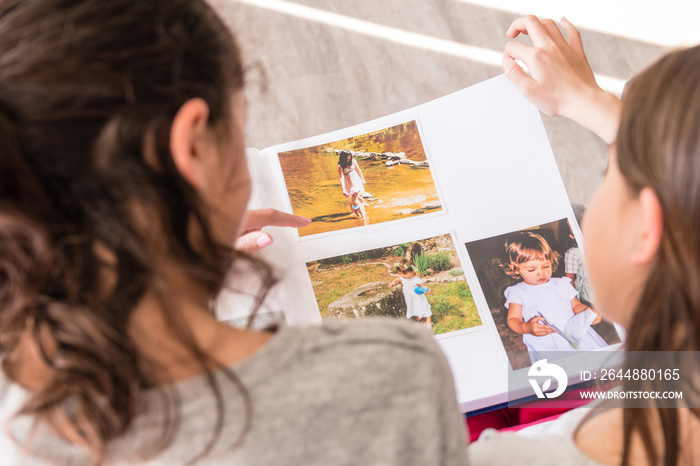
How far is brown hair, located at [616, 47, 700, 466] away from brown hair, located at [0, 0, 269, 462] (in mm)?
313

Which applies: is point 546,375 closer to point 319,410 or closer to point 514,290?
point 514,290

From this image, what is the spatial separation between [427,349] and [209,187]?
0.65 ft

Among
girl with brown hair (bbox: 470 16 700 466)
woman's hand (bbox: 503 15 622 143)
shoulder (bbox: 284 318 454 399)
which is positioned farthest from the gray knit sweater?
woman's hand (bbox: 503 15 622 143)

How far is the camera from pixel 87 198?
341mm

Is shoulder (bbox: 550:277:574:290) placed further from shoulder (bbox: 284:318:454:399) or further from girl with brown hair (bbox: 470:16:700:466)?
shoulder (bbox: 284:318:454:399)

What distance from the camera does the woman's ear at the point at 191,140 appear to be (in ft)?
1.21

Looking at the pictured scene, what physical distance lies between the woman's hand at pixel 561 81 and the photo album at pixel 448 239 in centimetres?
3

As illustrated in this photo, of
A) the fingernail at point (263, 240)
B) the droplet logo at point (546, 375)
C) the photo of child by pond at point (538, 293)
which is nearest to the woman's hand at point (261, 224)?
the fingernail at point (263, 240)

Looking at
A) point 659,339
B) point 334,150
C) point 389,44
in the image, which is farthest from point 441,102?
point 659,339

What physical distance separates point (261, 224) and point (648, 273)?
0.46m

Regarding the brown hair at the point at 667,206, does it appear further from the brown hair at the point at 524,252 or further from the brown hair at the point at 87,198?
the brown hair at the point at 87,198
